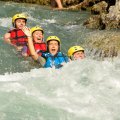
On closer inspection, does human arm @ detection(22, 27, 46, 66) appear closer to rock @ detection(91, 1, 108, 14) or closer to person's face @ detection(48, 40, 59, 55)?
person's face @ detection(48, 40, 59, 55)

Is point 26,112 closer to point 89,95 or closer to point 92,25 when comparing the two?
point 89,95

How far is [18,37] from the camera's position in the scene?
11234 millimetres

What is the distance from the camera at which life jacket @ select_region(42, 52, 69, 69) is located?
9.52m

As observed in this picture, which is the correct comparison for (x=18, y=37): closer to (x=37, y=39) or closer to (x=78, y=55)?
(x=37, y=39)

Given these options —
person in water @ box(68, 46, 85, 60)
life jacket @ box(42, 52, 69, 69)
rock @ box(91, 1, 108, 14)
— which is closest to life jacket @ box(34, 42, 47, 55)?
life jacket @ box(42, 52, 69, 69)

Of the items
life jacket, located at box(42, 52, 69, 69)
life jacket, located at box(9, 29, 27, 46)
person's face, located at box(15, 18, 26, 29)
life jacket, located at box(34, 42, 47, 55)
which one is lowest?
life jacket, located at box(42, 52, 69, 69)

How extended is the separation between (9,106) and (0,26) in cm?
734

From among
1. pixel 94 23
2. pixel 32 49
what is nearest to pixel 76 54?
pixel 32 49

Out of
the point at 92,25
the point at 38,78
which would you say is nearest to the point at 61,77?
the point at 38,78

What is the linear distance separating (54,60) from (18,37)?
2.06 metres

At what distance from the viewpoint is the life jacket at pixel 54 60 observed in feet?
31.2

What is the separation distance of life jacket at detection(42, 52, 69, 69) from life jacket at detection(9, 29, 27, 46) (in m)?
1.51

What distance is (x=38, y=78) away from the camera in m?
8.22

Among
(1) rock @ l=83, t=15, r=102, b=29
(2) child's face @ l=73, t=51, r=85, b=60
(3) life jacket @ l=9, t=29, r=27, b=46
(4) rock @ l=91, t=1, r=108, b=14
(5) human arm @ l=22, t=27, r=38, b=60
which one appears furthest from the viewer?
(4) rock @ l=91, t=1, r=108, b=14
